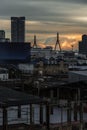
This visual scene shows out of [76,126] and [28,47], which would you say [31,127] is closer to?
[76,126]

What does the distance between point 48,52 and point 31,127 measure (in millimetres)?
137728

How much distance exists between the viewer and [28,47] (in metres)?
78.1

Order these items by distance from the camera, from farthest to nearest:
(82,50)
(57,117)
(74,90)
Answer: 1. (82,50)
2. (74,90)
3. (57,117)

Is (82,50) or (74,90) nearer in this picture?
(74,90)

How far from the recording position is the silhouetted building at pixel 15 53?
7688cm

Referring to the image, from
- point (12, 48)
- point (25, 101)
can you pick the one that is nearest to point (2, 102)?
point (25, 101)

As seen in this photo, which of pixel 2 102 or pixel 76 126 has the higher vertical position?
pixel 2 102

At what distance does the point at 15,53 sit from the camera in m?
77.2

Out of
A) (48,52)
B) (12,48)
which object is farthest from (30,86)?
(48,52)

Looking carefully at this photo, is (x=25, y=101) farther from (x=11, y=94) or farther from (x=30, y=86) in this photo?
(x=30, y=86)

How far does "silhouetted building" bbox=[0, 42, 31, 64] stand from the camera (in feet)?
252

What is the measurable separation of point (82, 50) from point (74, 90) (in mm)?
143285

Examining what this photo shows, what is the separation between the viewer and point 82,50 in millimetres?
169750

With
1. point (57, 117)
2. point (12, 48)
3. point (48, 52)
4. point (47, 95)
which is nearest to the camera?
point (57, 117)
